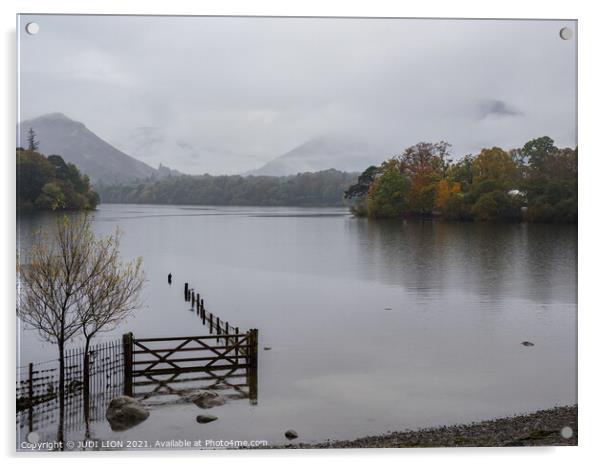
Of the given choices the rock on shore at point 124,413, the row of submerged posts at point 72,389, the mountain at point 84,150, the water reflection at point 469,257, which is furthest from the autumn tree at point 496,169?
the row of submerged posts at point 72,389

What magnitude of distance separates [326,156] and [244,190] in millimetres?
2040

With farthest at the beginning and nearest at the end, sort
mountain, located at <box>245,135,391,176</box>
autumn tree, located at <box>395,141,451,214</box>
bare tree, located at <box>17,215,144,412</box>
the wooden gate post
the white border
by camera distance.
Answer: autumn tree, located at <box>395,141,451,214</box> → mountain, located at <box>245,135,391,176</box> → the wooden gate post → bare tree, located at <box>17,215,144,412</box> → the white border

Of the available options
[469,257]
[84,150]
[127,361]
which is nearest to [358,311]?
[469,257]

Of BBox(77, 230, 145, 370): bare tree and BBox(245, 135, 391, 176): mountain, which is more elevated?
BBox(245, 135, 391, 176): mountain

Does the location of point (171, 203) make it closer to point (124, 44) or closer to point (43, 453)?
point (124, 44)

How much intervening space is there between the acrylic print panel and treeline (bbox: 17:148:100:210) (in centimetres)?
4

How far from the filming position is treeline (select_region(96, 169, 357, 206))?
13.2 metres

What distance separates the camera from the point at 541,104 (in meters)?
11.8

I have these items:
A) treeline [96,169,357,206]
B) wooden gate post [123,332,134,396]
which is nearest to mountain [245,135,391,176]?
treeline [96,169,357,206]

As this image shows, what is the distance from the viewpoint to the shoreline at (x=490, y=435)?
34.3 ft

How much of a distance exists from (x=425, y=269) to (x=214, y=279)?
5788 mm

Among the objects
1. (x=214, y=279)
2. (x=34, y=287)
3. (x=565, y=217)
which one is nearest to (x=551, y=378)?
(x=565, y=217)

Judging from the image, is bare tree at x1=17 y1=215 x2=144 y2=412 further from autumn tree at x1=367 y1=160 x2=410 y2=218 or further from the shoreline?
autumn tree at x1=367 y1=160 x2=410 y2=218
